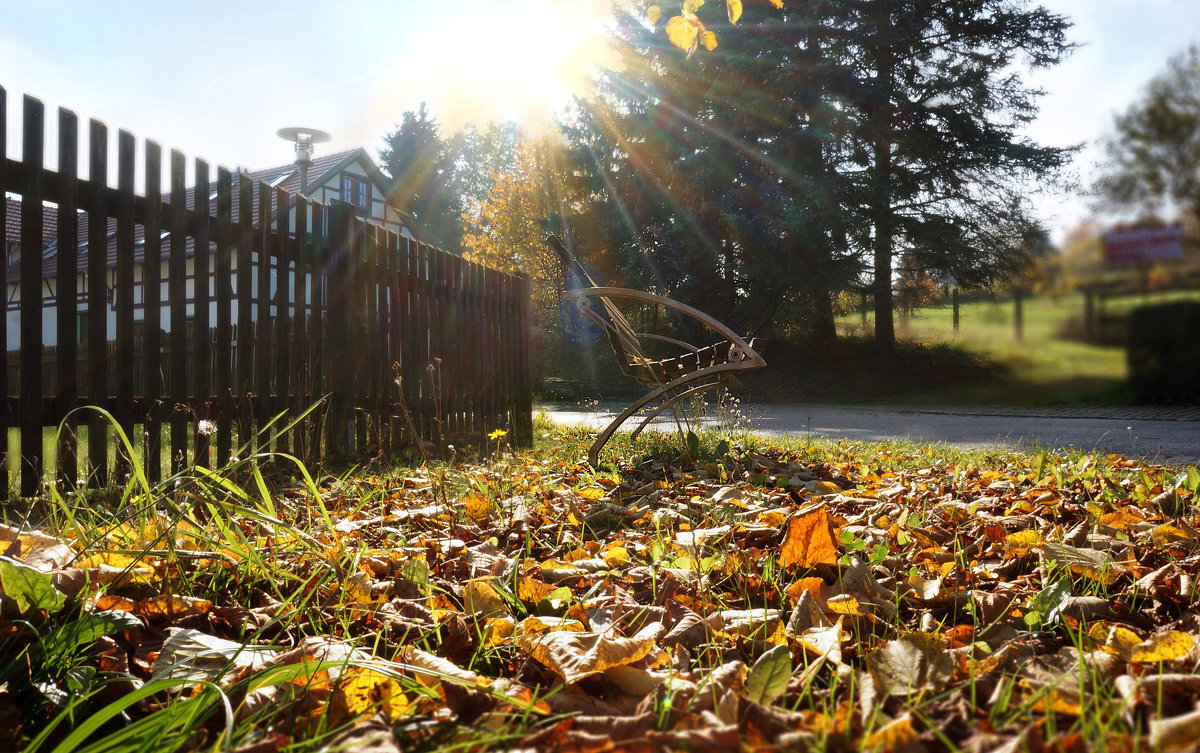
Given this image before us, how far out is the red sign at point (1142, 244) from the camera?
911 mm

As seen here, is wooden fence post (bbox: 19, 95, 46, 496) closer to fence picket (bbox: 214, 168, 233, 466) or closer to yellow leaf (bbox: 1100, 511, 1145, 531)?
fence picket (bbox: 214, 168, 233, 466)

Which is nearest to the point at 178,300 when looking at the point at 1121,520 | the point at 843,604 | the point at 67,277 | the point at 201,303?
the point at 201,303

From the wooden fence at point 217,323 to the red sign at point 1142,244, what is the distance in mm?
2014

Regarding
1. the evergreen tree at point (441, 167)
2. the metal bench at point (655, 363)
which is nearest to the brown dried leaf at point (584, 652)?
the metal bench at point (655, 363)

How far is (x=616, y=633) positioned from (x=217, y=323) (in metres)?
3.33

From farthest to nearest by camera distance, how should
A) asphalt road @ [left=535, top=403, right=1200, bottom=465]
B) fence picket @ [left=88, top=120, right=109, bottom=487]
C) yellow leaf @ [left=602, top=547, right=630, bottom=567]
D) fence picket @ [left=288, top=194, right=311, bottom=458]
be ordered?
1. asphalt road @ [left=535, top=403, right=1200, bottom=465]
2. fence picket @ [left=288, top=194, right=311, bottom=458]
3. fence picket @ [left=88, top=120, right=109, bottom=487]
4. yellow leaf @ [left=602, top=547, right=630, bottom=567]

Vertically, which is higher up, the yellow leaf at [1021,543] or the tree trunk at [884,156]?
the tree trunk at [884,156]

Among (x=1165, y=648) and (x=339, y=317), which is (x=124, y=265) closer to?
(x=339, y=317)

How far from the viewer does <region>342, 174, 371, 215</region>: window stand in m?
26.2

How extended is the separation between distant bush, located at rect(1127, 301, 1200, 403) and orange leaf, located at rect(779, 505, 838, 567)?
65 cm

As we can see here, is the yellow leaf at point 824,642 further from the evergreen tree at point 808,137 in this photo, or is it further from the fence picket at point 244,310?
the evergreen tree at point 808,137

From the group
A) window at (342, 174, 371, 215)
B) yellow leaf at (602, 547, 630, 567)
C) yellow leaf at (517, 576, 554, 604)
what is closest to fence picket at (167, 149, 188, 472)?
yellow leaf at (602, 547, 630, 567)

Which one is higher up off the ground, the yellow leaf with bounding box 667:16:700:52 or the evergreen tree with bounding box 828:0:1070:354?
the evergreen tree with bounding box 828:0:1070:354

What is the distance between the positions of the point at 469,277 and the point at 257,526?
423cm
